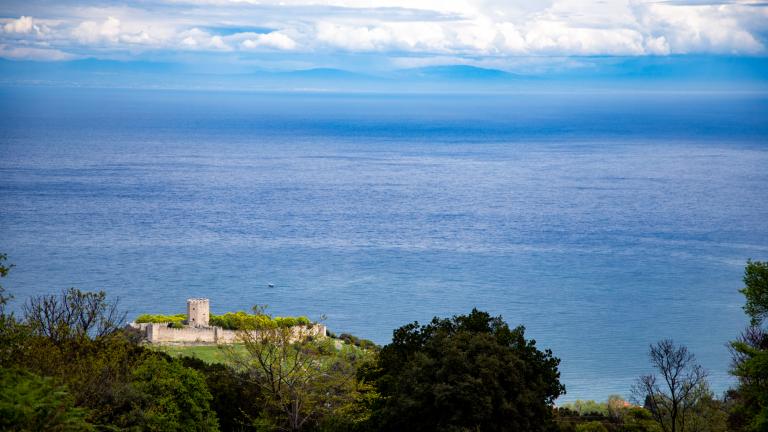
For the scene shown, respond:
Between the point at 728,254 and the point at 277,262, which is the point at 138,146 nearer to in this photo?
the point at 277,262

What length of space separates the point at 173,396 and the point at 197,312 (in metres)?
25.0

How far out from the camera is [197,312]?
5344 centimetres

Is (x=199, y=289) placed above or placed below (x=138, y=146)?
below

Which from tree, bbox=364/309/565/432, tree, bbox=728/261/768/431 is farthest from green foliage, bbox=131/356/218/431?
tree, bbox=728/261/768/431

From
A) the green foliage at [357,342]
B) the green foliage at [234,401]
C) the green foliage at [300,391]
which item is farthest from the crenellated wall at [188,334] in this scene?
the green foliage at [300,391]

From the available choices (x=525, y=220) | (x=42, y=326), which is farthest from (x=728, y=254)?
(x=42, y=326)

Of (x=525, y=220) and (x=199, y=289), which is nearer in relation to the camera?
(x=199, y=289)

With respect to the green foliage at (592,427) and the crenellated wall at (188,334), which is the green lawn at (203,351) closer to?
the crenellated wall at (188,334)

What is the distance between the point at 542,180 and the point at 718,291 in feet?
221

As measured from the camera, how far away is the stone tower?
53375 mm

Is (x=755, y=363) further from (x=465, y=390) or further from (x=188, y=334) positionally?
(x=188, y=334)

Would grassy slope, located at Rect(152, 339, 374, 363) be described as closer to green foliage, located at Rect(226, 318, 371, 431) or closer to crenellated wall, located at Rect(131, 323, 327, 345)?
crenellated wall, located at Rect(131, 323, 327, 345)

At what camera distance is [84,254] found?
3558 inches

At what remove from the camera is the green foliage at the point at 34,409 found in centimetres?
1709
